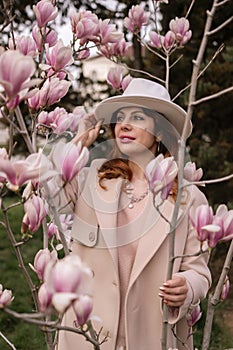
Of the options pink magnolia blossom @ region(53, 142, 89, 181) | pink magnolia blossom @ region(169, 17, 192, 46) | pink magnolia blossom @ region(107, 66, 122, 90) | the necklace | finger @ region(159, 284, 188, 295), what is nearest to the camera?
pink magnolia blossom @ region(53, 142, 89, 181)

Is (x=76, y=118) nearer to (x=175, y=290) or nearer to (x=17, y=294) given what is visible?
(x=175, y=290)

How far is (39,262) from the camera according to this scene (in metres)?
0.97

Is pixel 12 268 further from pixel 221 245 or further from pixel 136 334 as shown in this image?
pixel 136 334

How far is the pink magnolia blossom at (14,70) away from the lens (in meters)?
0.71

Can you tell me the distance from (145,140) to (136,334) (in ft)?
1.24

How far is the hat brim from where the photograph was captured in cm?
127

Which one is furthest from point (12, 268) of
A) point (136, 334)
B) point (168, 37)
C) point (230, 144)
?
point (136, 334)

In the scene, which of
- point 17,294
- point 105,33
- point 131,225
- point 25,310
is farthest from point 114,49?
point 17,294

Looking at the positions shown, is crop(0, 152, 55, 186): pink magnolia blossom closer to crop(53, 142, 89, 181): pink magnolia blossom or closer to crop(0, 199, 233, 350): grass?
crop(53, 142, 89, 181): pink magnolia blossom

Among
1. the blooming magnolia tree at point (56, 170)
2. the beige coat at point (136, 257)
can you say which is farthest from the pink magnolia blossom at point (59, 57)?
the beige coat at point (136, 257)

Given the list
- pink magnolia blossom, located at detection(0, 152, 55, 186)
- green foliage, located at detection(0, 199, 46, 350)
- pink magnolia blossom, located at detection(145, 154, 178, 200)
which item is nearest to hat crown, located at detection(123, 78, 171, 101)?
pink magnolia blossom, located at detection(145, 154, 178, 200)

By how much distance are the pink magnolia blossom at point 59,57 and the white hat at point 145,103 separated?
0.14m

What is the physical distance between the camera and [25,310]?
3.58 metres

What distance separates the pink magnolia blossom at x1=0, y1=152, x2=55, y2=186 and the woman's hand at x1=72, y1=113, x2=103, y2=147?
43 centimetres
